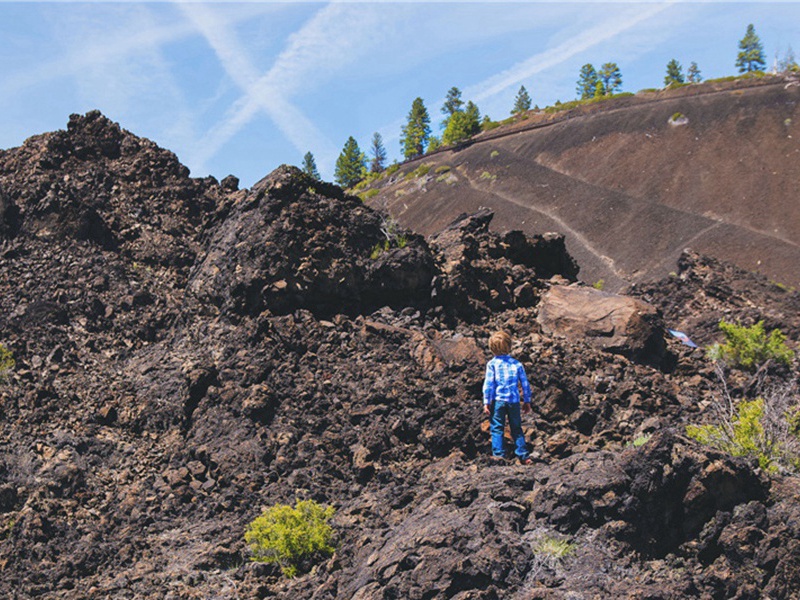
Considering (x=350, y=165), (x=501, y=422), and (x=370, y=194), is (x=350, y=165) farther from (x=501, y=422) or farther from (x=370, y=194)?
(x=501, y=422)

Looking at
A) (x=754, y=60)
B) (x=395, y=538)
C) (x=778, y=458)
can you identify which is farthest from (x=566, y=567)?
(x=754, y=60)

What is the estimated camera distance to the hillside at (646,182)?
3756cm

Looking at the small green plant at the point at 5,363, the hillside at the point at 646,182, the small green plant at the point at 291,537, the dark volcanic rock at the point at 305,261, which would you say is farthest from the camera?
the hillside at the point at 646,182

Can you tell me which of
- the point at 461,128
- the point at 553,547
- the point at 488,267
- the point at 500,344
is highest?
the point at 461,128

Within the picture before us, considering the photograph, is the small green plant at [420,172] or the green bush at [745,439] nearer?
the green bush at [745,439]

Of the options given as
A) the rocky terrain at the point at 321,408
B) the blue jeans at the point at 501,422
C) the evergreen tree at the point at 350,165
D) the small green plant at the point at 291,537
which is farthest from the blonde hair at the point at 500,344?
the evergreen tree at the point at 350,165

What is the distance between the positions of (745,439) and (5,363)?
1089 centimetres

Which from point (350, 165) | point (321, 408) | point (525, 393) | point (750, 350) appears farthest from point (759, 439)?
point (350, 165)

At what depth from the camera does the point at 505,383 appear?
348 inches

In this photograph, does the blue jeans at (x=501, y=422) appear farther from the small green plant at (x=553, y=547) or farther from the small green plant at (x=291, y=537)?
the small green plant at (x=553, y=547)

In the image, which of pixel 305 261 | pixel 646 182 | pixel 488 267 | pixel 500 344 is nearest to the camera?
pixel 500 344

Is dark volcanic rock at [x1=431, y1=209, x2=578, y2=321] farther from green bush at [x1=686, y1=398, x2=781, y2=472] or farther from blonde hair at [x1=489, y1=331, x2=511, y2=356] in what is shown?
green bush at [x1=686, y1=398, x2=781, y2=472]

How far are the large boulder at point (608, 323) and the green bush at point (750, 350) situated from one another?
3.31 m

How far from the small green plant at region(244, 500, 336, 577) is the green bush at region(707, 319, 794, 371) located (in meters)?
10.8
